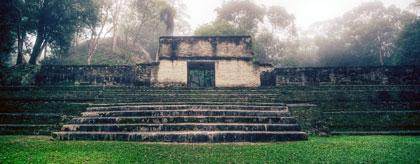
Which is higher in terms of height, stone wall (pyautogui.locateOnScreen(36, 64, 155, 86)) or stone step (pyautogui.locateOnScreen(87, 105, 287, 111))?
stone wall (pyautogui.locateOnScreen(36, 64, 155, 86))

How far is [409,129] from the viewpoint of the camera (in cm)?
711

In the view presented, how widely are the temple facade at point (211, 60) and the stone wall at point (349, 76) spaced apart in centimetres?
123

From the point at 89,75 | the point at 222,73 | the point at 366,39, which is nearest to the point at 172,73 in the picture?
the point at 222,73

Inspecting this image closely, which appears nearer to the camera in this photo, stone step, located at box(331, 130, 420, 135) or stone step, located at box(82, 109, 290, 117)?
stone step, located at box(331, 130, 420, 135)

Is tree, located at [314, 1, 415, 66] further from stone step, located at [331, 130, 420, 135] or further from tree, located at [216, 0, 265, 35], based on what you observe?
stone step, located at [331, 130, 420, 135]

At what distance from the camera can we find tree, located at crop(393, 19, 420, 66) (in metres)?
19.1

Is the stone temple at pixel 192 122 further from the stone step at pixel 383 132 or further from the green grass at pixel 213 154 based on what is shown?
the stone step at pixel 383 132

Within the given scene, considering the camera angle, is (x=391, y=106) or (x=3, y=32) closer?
(x=391, y=106)

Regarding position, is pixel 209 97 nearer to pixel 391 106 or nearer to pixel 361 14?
pixel 391 106

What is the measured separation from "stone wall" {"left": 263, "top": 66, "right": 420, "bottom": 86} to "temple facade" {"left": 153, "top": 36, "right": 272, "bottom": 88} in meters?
1.23

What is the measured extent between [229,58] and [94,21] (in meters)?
12.4

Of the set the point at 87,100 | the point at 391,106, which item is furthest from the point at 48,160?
the point at 391,106

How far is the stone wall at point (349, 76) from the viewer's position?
12.2 meters

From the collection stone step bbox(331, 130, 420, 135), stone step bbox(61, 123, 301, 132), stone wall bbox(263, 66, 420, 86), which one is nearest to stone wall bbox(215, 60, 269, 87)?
stone wall bbox(263, 66, 420, 86)
